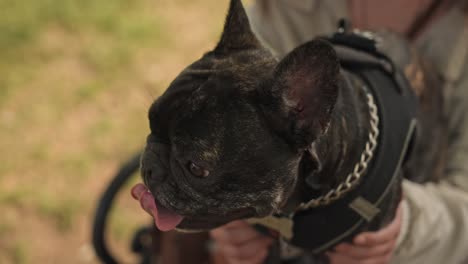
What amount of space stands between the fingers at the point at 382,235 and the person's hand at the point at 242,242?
0.82ft

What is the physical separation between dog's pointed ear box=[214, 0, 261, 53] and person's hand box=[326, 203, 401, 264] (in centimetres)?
51

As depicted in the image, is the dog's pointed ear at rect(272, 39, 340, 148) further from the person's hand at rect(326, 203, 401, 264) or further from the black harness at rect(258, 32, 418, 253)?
the person's hand at rect(326, 203, 401, 264)

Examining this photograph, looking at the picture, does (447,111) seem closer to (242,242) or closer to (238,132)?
(242,242)

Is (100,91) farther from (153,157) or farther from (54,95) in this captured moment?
(153,157)

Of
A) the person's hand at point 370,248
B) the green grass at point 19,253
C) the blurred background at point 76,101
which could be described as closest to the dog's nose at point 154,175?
the person's hand at point 370,248

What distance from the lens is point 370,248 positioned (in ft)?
4.35

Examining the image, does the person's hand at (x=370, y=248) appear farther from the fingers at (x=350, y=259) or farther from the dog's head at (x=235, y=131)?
the dog's head at (x=235, y=131)

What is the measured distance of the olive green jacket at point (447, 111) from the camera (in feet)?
4.85

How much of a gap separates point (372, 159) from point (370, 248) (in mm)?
234

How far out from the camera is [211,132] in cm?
97

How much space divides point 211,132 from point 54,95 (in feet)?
6.57

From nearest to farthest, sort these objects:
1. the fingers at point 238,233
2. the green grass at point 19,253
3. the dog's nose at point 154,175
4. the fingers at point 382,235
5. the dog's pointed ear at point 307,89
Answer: the dog's pointed ear at point 307,89, the dog's nose at point 154,175, the fingers at point 382,235, the fingers at point 238,233, the green grass at point 19,253

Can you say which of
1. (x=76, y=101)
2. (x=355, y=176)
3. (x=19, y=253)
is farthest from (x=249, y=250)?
(x=76, y=101)

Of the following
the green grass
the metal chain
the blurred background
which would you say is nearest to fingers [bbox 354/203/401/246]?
the metal chain
